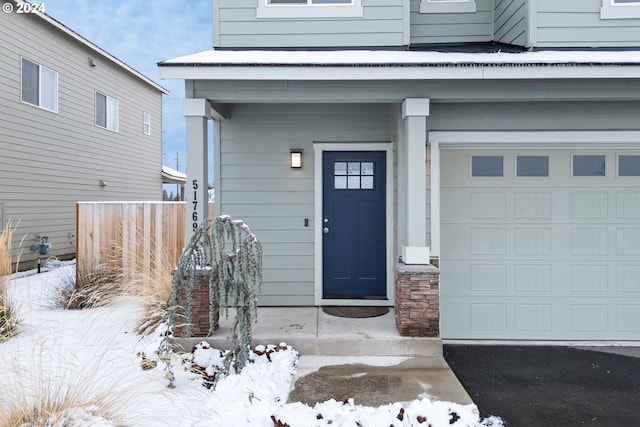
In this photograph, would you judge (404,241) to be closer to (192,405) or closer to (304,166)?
(304,166)

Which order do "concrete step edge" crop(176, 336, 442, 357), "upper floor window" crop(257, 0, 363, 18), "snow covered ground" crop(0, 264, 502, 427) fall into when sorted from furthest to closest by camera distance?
"upper floor window" crop(257, 0, 363, 18), "concrete step edge" crop(176, 336, 442, 357), "snow covered ground" crop(0, 264, 502, 427)

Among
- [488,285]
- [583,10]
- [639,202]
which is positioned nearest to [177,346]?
[488,285]

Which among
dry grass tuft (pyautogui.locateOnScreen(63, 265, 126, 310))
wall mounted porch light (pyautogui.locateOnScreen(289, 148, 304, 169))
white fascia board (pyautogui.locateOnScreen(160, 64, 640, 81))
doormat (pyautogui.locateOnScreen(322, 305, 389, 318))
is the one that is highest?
white fascia board (pyautogui.locateOnScreen(160, 64, 640, 81))

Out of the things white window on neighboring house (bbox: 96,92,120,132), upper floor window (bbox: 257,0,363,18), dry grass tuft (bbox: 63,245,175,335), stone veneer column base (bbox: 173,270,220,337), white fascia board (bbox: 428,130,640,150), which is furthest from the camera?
white window on neighboring house (bbox: 96,92,120,132)

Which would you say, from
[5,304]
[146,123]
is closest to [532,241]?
[5,304]

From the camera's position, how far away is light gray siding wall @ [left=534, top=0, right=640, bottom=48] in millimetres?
4941

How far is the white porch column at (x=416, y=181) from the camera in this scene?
432 cm

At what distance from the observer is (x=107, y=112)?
11.4 meters

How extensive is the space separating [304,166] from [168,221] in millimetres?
2594

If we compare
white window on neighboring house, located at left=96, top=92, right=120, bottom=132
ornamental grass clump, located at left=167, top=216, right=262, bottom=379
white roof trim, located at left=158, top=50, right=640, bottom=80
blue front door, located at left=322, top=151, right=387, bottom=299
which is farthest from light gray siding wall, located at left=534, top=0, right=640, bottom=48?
white window on neighboring house, located at left=96, top=92, right=120, bottom=132

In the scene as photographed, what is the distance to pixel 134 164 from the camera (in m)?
12.8

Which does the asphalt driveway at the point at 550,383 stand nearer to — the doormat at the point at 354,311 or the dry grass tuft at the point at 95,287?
the doormat at the point at 354,311

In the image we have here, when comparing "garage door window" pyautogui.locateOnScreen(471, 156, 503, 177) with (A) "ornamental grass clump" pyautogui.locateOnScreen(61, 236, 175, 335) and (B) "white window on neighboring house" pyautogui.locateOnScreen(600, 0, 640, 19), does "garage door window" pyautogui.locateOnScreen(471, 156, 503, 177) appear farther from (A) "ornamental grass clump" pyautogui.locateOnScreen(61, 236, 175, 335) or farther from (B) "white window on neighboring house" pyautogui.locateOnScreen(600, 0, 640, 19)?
(A) "ornamental grass clump" pyautogui.locateOnScreen(61, 236, 175, 335)

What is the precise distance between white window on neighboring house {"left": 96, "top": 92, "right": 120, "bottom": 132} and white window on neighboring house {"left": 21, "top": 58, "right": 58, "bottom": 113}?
1.58m
